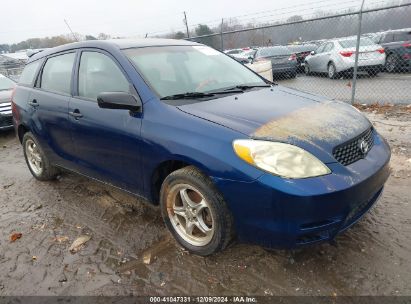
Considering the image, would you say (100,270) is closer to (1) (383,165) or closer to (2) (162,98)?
(2) (162,98)

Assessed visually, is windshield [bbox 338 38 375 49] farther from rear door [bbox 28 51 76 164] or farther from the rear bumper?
rear door [bbox 28 51 76 164]

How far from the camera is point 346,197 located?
7.78 ft

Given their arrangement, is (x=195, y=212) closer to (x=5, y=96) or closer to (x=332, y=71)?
(x=5, y=96)

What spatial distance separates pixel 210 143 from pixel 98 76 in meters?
1.59

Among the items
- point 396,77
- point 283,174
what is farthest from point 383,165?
point 396,77

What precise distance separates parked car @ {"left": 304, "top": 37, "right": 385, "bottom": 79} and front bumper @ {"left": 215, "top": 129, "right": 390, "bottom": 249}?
34.2ft

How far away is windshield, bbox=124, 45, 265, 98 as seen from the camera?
3207 mm

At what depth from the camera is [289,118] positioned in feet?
9.05

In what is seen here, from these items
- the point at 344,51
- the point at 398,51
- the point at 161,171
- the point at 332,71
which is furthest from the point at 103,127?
the point at 398,51

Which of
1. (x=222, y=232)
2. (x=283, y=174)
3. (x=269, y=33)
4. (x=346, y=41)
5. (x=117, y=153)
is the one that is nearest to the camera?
(x=283, y=174)

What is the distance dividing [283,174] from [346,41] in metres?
12.3

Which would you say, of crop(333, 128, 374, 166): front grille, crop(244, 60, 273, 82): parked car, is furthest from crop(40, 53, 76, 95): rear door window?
crop(244, 60, 273, 82): parked car

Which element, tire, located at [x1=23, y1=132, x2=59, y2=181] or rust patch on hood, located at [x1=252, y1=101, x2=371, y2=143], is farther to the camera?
tire, located at [x1=23, y1=132, x2=59, y2=181]

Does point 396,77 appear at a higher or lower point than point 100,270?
lower
